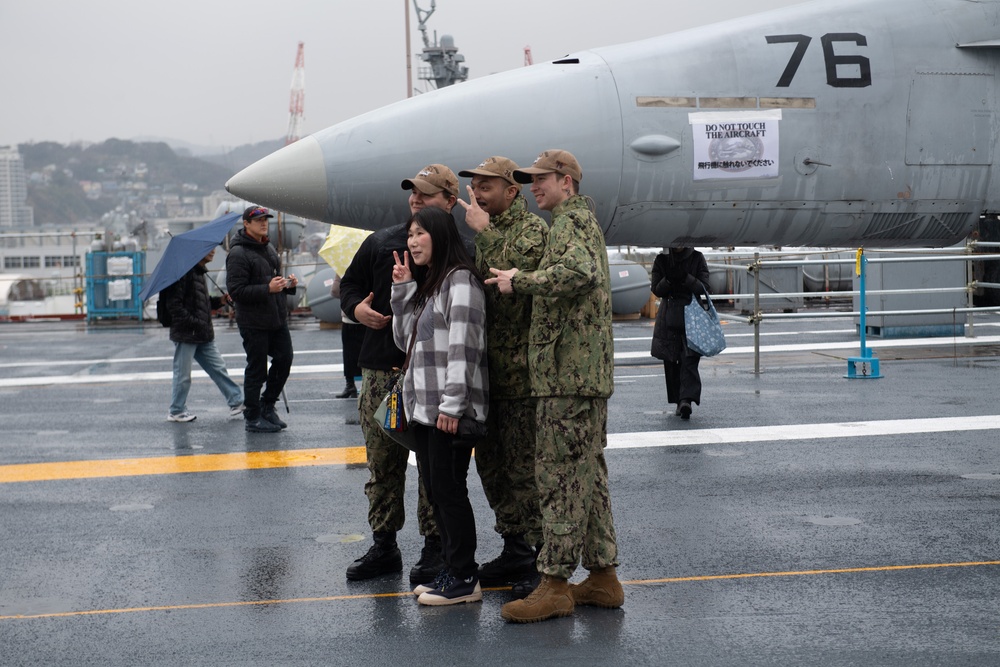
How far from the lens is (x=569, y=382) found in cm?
446

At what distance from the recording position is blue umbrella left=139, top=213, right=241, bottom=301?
9.76 meters

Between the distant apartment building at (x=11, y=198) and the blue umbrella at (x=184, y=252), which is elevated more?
the distant apartment building at (x=11, y=198)

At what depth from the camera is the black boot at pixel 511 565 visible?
5.12 meters

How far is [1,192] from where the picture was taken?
194750 mm

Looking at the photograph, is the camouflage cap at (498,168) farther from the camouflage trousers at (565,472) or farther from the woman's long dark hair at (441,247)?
the camouflage trousers at (565,472)

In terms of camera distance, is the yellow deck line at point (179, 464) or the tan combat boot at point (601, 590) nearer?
the tan combat boot at point (601, 590)

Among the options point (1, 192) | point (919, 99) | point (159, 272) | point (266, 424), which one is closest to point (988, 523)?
point (919, 99)

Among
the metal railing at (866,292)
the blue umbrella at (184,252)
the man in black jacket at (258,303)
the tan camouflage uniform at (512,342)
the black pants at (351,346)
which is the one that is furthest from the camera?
the metal railing at (866,292)

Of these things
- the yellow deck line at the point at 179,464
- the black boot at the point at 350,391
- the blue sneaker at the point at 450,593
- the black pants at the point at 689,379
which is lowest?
the blue sneaker at the point at 450,593

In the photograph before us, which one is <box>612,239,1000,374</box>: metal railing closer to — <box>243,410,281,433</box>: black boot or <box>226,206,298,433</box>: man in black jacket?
<box>226,206,298,433</box>: man in black jacket

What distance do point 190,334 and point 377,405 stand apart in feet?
17.9

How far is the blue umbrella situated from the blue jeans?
64 centimetres

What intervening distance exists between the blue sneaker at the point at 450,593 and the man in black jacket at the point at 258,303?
4670 millimetres

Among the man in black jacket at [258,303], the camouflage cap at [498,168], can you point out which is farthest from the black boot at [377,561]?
the man in black jacket at [258,303]
